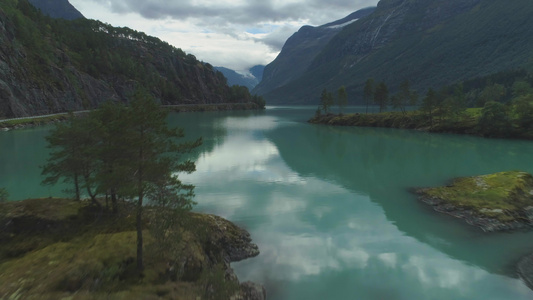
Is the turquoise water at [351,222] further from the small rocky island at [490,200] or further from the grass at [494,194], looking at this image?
the grass at [494,194]

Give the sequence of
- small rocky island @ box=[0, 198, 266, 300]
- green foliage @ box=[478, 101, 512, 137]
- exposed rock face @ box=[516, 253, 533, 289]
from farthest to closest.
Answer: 1. green foliage @ box=[478, 101, 512, 137]
2. exposed rock face @ box=[516, 253, 533, 289]
3. small rocky island @ box=[0, 198, 266, 300]

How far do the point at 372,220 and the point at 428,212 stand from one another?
6.13 m

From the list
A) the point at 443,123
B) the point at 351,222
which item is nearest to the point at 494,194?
the point at 351,222

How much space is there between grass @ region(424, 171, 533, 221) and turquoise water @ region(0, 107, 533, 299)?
3.00 meters

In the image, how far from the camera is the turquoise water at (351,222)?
1978cm

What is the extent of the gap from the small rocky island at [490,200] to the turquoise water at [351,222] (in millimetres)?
1587

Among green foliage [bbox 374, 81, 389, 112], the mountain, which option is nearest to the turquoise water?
the mountain

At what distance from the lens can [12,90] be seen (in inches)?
4338

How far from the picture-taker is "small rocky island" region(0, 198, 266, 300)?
13969mm

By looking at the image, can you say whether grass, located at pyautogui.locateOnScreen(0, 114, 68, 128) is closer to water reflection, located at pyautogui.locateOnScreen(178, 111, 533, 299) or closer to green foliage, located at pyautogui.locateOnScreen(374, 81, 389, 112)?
water reflection, located at pyautogui.locateOnScreen(178, 111, 533, 299)

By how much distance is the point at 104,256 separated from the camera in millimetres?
16438

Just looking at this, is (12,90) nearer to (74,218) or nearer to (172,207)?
(74,218)

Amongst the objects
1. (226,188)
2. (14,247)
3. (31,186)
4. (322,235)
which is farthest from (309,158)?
(14,247)

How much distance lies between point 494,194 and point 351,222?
1567 cm
